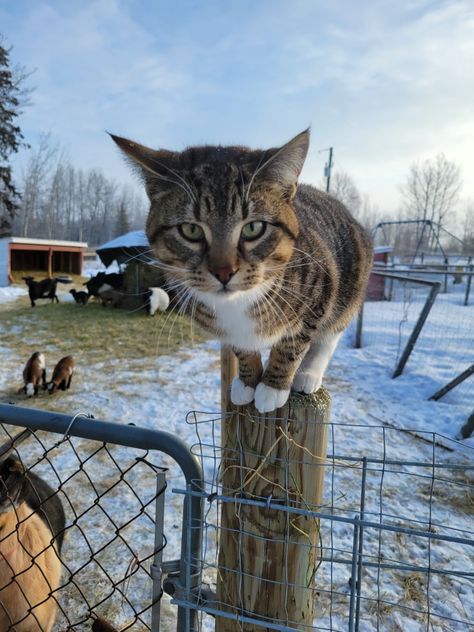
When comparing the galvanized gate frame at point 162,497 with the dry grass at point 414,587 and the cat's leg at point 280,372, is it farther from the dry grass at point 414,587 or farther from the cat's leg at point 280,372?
the dry grass at point 414,587

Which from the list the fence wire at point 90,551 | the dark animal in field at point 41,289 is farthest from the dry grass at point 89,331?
the fence wire at point 90,551

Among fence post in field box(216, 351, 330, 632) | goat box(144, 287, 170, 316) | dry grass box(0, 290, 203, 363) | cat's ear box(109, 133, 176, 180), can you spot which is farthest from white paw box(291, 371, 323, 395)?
goat box(144, 287, 170, 316)

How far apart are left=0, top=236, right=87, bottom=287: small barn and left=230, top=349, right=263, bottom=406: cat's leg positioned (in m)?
19.1

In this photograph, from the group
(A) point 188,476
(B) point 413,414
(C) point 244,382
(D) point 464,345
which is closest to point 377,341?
(D) point 464,345

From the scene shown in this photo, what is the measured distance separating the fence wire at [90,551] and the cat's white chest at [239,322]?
672 millimetres

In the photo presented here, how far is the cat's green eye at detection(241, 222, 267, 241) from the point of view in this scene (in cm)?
170

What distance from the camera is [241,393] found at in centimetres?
178

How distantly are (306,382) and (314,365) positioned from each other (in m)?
0.25

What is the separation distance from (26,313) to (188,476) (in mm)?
13124

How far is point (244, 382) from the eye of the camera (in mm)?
1892

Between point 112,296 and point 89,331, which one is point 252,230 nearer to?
point 89,331

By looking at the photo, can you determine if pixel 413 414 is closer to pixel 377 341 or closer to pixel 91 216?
pixel 377 341

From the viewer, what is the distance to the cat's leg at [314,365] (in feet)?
6.18

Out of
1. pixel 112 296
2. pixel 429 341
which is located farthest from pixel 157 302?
pixel 429 341
